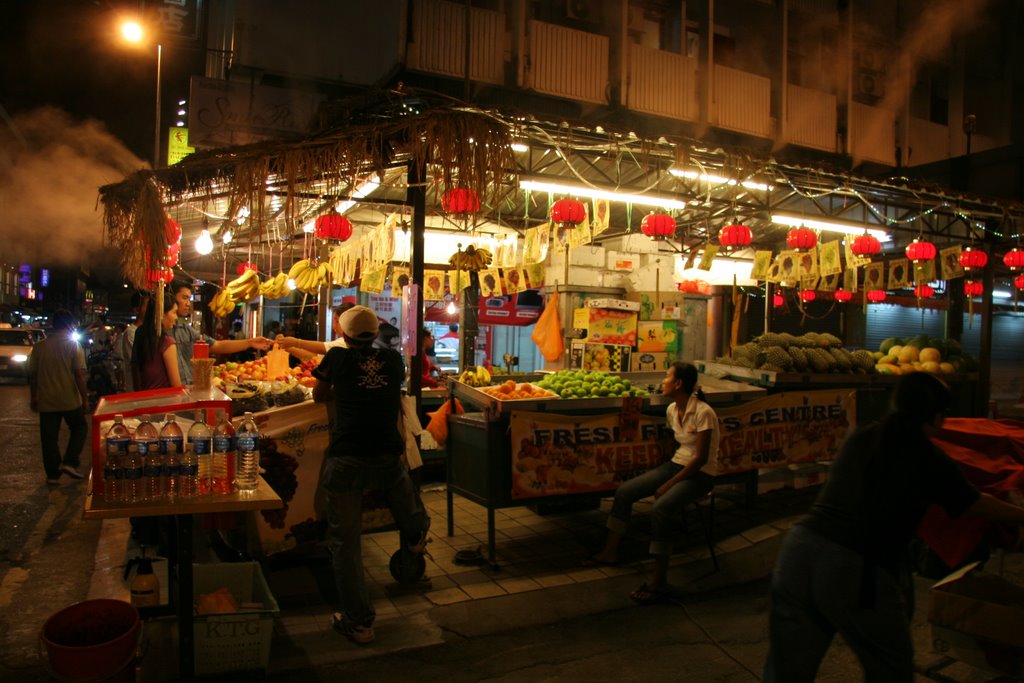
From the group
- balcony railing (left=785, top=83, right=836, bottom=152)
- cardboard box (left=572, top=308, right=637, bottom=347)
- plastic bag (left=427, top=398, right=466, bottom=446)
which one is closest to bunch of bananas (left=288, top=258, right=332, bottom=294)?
cardboard box (left=572, top=308, right=637, bottom=347)

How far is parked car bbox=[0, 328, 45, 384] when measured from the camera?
21.2 meters

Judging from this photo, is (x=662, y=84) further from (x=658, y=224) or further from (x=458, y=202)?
(x=458, y=202)

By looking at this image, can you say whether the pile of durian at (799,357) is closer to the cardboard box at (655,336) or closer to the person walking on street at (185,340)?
the cardboard box at (655,336)

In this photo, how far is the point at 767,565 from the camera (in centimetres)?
604

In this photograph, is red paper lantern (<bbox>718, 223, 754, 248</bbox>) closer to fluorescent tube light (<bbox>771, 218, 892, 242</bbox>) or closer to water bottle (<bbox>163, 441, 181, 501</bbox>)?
fluorescent tube light (<bbox>771, 218, 892, 242</bbox>)

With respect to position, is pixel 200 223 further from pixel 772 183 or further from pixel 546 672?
pixel 546 672

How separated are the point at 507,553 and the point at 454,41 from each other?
365 inches

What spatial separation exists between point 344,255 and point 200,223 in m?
3.62

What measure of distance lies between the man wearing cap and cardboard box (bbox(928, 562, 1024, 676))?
3.29 m

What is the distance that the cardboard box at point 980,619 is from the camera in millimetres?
3379

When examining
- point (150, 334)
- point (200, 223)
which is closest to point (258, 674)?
point (150, 334)

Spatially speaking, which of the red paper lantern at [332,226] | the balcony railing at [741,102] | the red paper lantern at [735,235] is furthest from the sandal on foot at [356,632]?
the balcony railing at [741,102]

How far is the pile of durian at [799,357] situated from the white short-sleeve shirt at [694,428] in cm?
262

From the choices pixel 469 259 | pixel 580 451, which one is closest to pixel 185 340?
pixel 580 451
